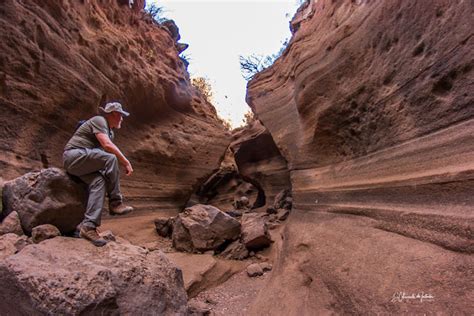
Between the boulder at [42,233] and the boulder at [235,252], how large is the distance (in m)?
3.34

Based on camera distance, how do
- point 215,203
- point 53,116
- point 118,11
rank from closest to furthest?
point 53,116
point 118,11
point 215,203

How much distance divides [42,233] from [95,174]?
0.78 m

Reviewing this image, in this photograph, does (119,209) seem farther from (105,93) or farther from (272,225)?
(272,225)

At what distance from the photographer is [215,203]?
572 inches

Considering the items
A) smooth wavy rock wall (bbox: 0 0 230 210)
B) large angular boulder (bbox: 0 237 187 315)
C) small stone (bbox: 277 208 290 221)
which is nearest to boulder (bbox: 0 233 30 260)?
large angular boulder (bbox: 0 237 187 315)

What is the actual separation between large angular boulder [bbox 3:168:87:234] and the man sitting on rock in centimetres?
17

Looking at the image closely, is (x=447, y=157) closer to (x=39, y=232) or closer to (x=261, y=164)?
(x=39, y=232)

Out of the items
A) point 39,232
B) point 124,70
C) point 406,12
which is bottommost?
point 39,232

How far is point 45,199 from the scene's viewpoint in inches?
125

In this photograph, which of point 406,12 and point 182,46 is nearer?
point 406,12

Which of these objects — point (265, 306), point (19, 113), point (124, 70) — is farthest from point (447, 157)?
point (124, 70)

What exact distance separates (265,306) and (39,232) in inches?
107

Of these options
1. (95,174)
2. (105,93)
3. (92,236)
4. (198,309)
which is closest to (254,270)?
(198,309)

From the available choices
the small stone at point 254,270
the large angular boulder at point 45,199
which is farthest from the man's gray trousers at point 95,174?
the small stone at point 254,270
